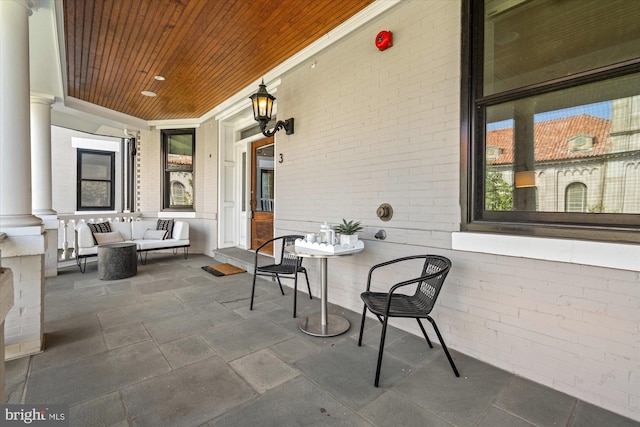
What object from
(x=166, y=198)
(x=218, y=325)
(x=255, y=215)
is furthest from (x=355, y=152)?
(x=166, y=198)

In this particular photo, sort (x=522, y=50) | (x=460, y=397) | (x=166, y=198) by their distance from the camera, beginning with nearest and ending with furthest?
1. (x=460, y=397)
2. (x=522, y=50)
3. (x=166, y=198)

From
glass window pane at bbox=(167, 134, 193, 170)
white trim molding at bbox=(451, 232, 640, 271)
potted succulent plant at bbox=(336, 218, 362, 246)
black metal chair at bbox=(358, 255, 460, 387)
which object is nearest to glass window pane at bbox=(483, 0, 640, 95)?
white trim molding at bbox=(451, 232, 640, 271)

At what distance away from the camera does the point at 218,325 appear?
270 centimetres

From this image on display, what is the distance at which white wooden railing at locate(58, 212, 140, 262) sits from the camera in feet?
16.8

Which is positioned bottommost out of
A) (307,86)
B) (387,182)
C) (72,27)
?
(387,182)

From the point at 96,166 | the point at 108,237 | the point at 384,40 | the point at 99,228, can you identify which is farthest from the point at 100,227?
the point at 384,40

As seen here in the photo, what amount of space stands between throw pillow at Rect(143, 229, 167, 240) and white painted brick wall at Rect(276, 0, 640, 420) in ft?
11.1

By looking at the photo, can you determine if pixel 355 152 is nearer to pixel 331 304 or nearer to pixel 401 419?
pixel 331 304

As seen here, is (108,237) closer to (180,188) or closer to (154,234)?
(154,234)

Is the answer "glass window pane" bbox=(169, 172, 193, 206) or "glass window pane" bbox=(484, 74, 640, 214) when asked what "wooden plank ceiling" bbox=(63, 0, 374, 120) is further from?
"glass window pane" bbox=(169, 172, 193, 206)

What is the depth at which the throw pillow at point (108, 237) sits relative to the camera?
503 cm

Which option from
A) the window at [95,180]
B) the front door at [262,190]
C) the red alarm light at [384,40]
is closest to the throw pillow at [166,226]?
the front door at [262,190]

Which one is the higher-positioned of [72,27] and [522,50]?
[72,27]

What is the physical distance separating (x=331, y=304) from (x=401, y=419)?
1793mm
